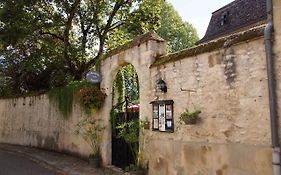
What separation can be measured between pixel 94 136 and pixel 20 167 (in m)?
2.75

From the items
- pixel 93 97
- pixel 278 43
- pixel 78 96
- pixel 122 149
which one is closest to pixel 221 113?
pixel 278 43

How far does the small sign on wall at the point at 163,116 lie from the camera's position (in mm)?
7105

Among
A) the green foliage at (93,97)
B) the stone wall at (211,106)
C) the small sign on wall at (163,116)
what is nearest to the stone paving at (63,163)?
the green foliage at (93,97)

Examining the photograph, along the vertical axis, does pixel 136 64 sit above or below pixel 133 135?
above

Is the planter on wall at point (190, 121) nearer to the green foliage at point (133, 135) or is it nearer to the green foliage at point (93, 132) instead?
the green foliage at point (133, 135)

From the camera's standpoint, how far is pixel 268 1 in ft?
16.1

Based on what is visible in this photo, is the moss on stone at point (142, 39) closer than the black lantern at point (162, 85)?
No

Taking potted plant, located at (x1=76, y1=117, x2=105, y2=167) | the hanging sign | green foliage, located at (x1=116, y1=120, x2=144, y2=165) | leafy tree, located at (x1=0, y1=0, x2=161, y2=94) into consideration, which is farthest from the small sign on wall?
leafy tree, located at (x1=0, y1=0, x2=161, y2=94)

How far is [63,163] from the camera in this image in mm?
11078

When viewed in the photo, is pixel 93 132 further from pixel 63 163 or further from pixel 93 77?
pixel 93 77

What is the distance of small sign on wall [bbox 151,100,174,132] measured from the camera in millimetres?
7105

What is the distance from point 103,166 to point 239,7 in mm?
15104

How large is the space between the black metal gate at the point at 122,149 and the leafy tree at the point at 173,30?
21702 mm

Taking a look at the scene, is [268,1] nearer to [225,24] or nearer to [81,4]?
[81,4]
